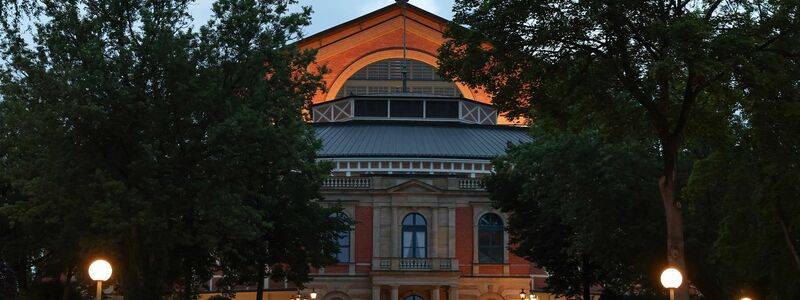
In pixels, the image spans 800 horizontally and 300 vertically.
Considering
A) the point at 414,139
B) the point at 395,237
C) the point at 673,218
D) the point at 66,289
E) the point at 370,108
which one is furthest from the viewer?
the point at 370,108

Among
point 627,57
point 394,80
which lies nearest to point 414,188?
point 394,80

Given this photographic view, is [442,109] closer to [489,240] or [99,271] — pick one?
[489,240]

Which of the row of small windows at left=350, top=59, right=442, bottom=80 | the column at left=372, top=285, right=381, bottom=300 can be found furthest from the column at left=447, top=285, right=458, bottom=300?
the row of small windows at left=350, top=59, right=442, bottom=80

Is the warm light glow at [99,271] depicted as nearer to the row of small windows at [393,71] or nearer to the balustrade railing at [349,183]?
the balustrade railing at [349,183]

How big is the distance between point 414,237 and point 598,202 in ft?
76.3

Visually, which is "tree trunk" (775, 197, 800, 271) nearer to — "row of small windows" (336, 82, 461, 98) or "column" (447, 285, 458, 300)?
"column" (447, 285, 458, 300)

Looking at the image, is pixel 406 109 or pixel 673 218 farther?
pixel 406 109

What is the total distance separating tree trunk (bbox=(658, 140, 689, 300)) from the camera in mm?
22656

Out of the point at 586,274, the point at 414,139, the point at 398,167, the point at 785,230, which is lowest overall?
the point at 785,230

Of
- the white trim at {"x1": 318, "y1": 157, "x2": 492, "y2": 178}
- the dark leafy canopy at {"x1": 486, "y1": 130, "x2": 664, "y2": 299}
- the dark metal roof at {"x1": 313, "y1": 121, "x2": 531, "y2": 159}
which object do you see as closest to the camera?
the dark leafy canopy at {"x1": 486, "y1": 130, "x2": 664, "y2": 299}

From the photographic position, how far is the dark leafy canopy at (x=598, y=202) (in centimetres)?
3756

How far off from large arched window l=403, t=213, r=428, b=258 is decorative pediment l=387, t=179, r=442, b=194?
Answer: 54.7 inches

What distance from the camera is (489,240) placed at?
6103cm

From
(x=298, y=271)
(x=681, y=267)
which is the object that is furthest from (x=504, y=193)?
(x=681, y=267)
